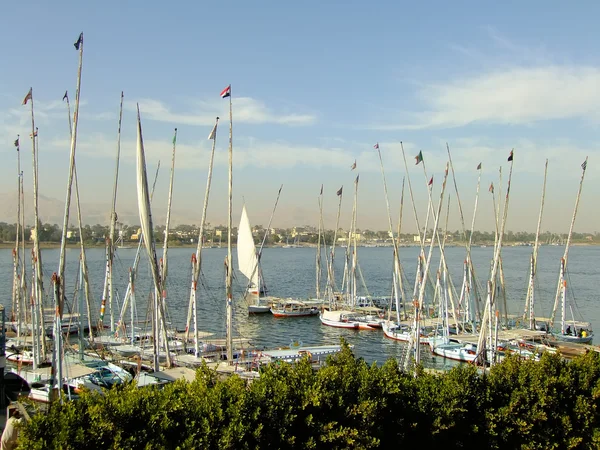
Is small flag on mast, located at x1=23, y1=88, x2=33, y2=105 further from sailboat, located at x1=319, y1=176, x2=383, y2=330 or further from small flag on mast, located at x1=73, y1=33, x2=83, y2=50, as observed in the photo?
sailboat, located at x1=319, y1=176, x2=383, y2=330

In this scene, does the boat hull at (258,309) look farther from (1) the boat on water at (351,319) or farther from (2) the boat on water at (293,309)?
(1) the boat on water at (351,319)

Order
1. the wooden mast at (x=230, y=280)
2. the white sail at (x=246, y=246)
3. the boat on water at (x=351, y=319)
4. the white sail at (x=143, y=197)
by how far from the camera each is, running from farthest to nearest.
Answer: the white sail at (x=246, y=246), the boat on water at (x=351, y=319), the wooden mast at (x=230, y=280), the white sail at (x=143, y=197)

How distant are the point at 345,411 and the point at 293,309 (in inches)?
1743

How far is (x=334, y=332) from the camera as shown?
47969mm

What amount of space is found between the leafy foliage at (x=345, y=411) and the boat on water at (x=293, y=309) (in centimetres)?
4029

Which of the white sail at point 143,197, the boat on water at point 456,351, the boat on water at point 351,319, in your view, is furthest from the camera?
the boat on water at point 351,319

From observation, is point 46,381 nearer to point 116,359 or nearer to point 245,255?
point 116,359

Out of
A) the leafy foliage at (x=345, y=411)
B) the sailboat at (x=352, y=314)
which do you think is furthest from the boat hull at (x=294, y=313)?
the leafy foliage at (x=345, y=411)

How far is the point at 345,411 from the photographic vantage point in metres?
12.5

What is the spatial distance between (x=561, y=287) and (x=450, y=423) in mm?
31765

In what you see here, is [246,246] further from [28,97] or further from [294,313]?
[28,97]

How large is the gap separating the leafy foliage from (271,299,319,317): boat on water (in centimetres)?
4029

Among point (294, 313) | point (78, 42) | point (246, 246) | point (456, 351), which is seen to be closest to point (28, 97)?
point (78, 42)

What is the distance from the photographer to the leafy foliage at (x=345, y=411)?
1040 cm
